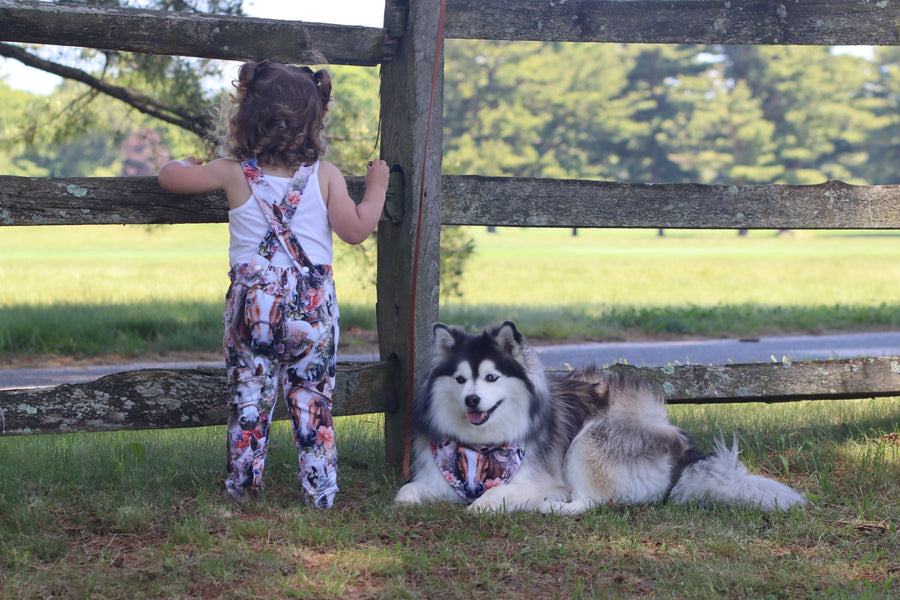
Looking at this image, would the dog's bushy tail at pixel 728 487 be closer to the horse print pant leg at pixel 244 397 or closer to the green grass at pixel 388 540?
the green grass at pixel 388 540

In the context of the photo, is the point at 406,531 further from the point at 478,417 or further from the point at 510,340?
the point at 510,340

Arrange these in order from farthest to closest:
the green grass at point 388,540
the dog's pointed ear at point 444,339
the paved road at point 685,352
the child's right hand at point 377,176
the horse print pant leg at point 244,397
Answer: the paved road at point 685,352
the dog's pointed ear at point 444,339
the child's right hand at point 377,176
the horse print pant leg at point 244,397
the green grass at point 388,540

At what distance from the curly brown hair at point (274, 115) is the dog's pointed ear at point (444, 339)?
102cm

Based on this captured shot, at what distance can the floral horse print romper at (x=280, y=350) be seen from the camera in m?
3.62

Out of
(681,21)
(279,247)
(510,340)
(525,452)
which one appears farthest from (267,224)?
(681,21)

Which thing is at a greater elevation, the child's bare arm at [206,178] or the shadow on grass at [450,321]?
the child's bare arm at [206,178]

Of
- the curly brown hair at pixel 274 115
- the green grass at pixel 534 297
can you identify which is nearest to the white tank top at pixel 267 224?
the curly brown hair at pixel 274 115

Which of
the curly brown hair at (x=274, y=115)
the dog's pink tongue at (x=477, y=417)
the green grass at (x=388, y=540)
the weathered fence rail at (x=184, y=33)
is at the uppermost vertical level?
the weathered fence rail at (x=184, y=33)

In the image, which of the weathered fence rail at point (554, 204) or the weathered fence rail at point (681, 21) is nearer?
the weathered fence rail at point (554, 204)

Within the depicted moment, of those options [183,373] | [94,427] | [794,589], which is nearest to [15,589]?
[94,427]

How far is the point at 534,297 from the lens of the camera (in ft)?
57.2

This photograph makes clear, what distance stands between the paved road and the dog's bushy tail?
4.47m

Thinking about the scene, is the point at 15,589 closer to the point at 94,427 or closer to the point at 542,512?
the point at 94,427

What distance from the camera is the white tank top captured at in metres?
3.62
